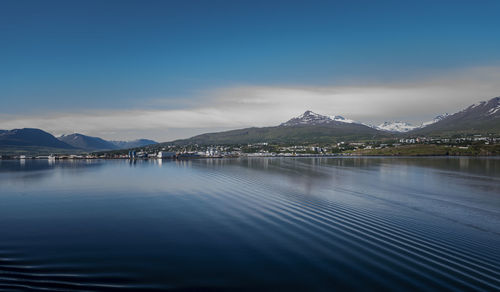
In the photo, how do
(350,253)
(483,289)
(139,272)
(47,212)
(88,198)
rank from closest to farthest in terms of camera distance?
(483,289), (139,272), (350,253), (47,212), (88,198)

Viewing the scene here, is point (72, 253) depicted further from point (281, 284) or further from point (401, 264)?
point (401, 264)

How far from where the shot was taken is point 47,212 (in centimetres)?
2053

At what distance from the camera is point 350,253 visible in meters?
11.9

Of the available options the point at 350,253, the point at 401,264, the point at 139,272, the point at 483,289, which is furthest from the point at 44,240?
the point at 483,289

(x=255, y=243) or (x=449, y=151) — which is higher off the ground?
(x=449, y=151)

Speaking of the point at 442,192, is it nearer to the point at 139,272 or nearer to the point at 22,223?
the point at 139,272

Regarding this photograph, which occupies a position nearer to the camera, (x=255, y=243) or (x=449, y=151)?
(x=255, y=243)

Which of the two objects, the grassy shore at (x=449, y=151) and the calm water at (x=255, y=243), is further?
the grassy shore at (x=449, y=151)

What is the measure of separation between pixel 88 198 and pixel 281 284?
73.7 ft

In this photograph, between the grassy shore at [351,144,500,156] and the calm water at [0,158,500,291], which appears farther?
the grassy shore at [351,144,500,156]

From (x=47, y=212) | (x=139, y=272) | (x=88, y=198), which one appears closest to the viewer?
(x=139, y=272)

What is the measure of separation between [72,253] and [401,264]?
38.8 feet

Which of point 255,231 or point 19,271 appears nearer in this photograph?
point 19,271

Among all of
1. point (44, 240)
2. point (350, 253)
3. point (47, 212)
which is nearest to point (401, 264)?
point (350, 253)
